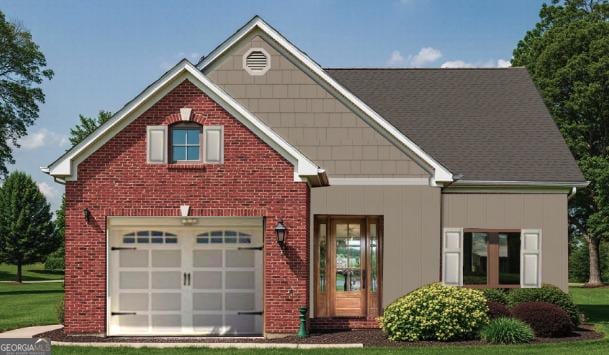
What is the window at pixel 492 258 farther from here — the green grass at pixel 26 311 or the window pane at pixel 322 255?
the green grass at pixel 26 311

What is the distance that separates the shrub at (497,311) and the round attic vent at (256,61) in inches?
345

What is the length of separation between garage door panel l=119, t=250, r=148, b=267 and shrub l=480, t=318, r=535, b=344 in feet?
26.4

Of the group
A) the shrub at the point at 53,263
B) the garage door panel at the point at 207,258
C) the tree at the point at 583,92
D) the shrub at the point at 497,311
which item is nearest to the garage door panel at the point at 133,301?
the garage door panel at the point at 207,258

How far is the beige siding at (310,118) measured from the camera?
22.1 metres

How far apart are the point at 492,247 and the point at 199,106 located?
31.9ft

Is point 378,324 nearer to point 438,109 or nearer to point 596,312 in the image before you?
point 438,109

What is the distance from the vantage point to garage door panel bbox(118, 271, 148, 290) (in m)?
19.3

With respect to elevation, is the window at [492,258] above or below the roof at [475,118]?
below

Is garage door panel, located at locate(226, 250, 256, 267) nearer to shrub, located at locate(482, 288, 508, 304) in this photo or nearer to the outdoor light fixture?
the outdoor light fixture

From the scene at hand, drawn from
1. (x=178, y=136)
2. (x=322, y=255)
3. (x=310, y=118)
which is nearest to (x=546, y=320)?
(x=322, y=255)

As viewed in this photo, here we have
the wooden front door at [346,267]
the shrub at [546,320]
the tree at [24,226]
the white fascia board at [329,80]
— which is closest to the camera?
the shrub at [546,320]

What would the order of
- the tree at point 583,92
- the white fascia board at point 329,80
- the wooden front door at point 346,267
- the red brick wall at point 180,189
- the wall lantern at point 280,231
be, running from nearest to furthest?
the wall lantern at point 280,231 < the red brick wall at point 180,189 < the white fascia board at point 329,80 < the wooden front door at point 346,267 < the tree at point 583,92

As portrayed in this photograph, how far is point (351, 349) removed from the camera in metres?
17.1

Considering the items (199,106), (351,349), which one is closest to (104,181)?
(199,106)
